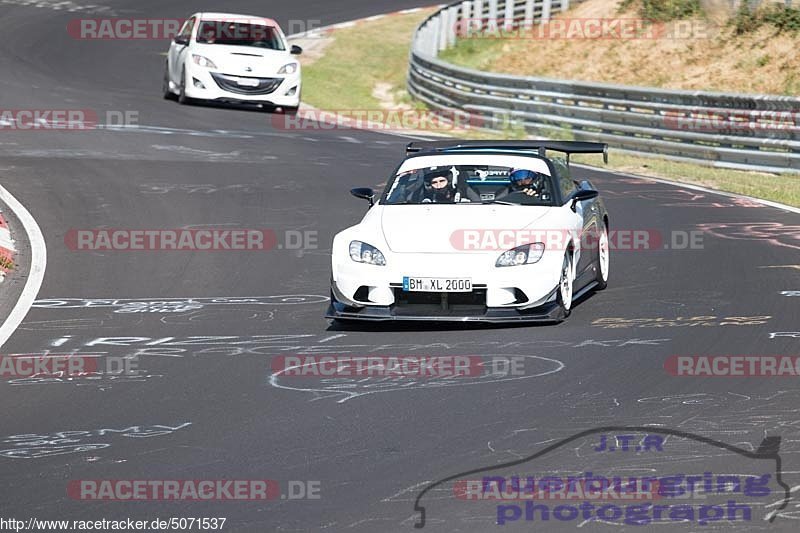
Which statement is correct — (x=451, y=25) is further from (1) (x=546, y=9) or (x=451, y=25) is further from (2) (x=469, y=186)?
(2) (x=469, y=186)

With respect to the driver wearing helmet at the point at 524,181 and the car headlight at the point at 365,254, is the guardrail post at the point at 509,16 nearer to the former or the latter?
the driver wearing helmet at the point at 524,181

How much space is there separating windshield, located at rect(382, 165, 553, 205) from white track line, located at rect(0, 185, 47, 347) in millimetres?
3202

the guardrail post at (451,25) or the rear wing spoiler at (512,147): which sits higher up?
the rear wing spoiler at (512,147)

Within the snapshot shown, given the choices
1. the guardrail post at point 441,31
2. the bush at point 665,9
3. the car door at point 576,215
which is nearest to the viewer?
the car door at point 576,215

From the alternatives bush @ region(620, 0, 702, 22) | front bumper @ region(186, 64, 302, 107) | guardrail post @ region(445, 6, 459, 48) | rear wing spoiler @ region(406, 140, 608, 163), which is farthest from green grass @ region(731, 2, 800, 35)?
rear wing spoiler @ region(406, 140, 608, 163)

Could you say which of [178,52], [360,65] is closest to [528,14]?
[360,65]

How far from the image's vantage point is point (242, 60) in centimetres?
2688

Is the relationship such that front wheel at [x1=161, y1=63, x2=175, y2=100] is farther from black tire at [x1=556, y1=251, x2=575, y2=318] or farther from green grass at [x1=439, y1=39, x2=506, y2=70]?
black tire at [x1=556, y1=251, x2=575, y2=318]

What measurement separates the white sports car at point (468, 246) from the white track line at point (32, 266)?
259 cm

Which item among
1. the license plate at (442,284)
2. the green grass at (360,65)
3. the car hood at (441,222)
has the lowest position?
the green grass at (360,65)

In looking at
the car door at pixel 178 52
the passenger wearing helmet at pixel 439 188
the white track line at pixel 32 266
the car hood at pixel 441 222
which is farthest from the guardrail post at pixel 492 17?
the car hood at pixel 441 222

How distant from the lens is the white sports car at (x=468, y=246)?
11031mm

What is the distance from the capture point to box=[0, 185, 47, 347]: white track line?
11727mm

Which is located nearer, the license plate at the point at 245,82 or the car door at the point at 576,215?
the car door at the point at 576,215
